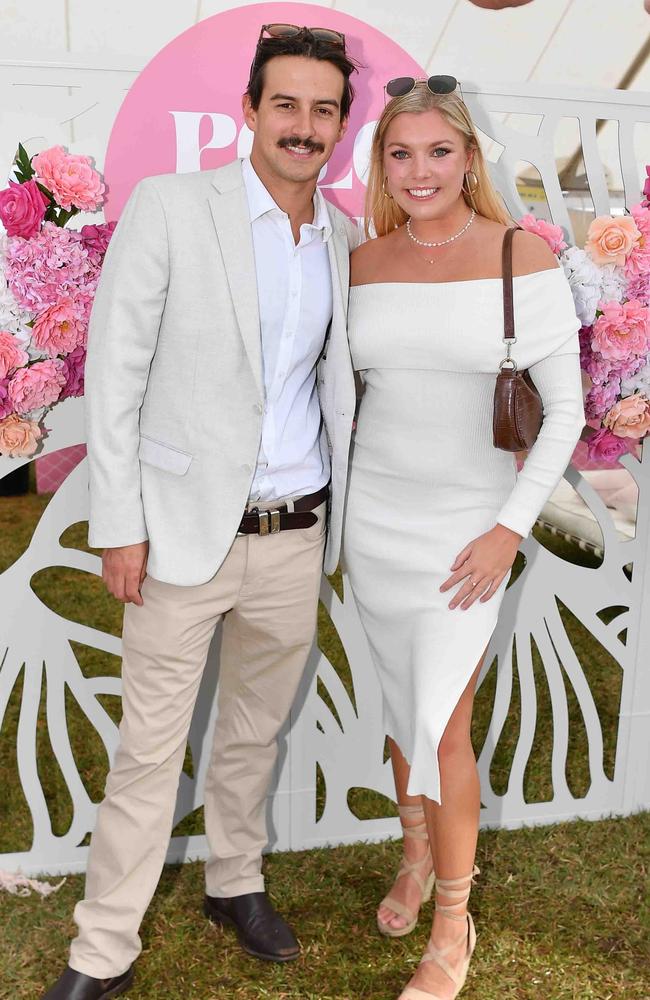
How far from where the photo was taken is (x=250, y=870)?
2531 mm

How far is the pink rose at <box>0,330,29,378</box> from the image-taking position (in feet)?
7.48

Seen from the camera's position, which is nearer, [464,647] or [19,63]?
[464,647]

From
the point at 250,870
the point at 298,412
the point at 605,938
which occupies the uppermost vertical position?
the point at 298,412

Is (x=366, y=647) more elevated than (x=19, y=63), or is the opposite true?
(x=19, y=63)

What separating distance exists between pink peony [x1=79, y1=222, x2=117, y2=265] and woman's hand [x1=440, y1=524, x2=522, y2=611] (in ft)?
3.70

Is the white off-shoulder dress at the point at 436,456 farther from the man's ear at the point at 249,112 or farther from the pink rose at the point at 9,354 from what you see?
the pink rose at the point at 9,354

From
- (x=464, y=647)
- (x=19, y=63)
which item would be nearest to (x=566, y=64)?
(x=19, y=63)

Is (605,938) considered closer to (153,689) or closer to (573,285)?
(153,689)

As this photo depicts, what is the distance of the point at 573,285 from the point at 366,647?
47.0 inches

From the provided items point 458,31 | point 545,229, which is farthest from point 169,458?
point 458,31

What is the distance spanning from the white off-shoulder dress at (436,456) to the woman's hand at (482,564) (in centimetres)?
3

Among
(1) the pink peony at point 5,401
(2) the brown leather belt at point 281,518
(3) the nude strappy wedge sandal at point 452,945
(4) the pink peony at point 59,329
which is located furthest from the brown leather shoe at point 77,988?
(4) the pink peony at point 59,329

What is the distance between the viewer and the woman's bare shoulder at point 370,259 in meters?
2.24

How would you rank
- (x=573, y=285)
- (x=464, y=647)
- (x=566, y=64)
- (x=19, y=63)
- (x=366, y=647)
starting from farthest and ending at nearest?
(x=566, y=64) < (x=366, y=647) < (x=573, y=285) < (x=19, y=63) < (x=464, y=647)
